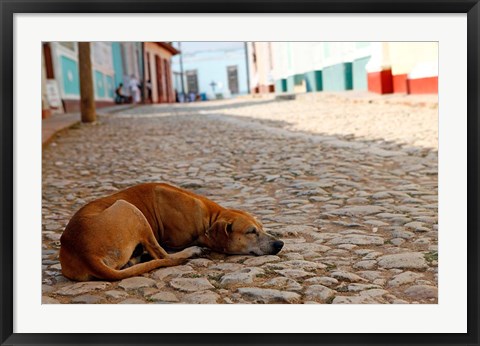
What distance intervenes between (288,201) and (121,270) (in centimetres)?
253

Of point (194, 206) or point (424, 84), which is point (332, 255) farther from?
point (424, 84)

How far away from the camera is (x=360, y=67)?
20.8 meters

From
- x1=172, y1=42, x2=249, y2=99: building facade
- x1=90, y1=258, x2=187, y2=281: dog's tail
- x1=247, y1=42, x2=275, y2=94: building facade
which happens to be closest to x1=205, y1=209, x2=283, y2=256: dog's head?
x1=90, y1=258, x2=187, y2=281: dog's tail

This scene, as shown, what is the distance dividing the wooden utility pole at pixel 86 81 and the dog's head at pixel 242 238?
1132cm

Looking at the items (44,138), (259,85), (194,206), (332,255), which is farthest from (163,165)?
(259,85)

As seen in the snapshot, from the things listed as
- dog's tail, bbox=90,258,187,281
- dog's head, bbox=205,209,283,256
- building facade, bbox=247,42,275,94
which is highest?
building facade, bbox=247,42,275,94

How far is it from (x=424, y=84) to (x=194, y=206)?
12.1 metres

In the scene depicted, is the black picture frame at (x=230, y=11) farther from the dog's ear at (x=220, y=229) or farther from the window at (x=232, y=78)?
the window at (x=232, y=78)

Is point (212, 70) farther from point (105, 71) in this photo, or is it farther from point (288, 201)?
point (288, 201)

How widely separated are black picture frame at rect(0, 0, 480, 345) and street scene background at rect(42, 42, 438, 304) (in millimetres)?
996

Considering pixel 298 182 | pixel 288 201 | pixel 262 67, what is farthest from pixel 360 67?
pixel 262 67

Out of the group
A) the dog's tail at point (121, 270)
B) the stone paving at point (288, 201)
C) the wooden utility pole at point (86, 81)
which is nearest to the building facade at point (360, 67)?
the stone paving at point (288, 201)

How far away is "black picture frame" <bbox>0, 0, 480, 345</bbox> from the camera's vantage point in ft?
6.02

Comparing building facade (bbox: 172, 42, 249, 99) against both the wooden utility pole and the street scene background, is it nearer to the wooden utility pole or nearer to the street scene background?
the street scene background
